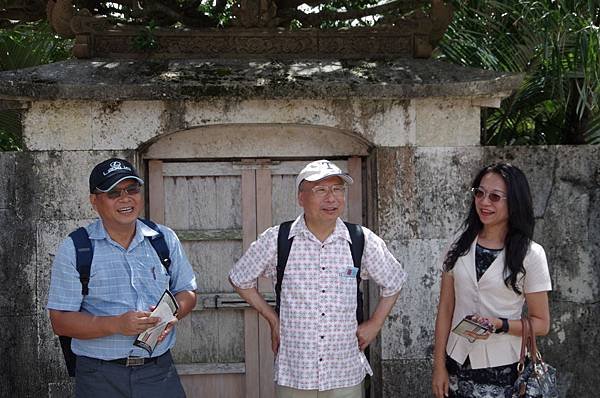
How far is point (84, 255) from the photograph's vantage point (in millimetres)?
3477

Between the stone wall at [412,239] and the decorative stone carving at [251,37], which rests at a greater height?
the decorative stone carving at [251,37]

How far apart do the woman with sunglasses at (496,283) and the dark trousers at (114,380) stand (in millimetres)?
1386

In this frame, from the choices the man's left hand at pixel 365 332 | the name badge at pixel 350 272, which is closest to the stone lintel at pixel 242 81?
the name badge at pixel 350 272

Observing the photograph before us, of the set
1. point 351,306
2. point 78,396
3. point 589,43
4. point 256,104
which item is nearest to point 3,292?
point 78,396

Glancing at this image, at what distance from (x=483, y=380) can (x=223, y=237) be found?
2.23 metres

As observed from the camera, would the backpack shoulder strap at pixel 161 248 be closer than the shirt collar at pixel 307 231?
Yes

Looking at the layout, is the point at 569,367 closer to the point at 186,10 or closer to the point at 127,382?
the point at 127,382

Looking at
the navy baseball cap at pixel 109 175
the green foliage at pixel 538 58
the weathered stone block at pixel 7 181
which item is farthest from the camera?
the green foliage at pixel 538 58

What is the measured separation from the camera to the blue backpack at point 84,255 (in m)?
3.46

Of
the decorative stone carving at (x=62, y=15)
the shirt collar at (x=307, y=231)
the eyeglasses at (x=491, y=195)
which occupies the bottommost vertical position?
the shirt collar at (x=307, y=231)

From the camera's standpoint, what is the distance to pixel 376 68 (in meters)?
5.16

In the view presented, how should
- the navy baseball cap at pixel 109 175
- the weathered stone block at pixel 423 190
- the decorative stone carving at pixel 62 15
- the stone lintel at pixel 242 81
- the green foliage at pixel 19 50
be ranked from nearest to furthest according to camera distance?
1. the navy baseball cap at pixel 109 175
2. the stone lintel at pixel 242 81
3. the weathered stone block at pixel 423 190
4. the decorative stone carving at pixel 62 15
5. the green foliage at pixel 19 50

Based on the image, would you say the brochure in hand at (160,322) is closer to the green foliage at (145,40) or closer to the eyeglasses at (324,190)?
the eyeglasses at (324,190)

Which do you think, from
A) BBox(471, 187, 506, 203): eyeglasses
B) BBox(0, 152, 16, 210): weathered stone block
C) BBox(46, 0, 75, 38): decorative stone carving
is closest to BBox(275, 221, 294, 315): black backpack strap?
BBox(471, 187, 506, 203): eyeglasses
